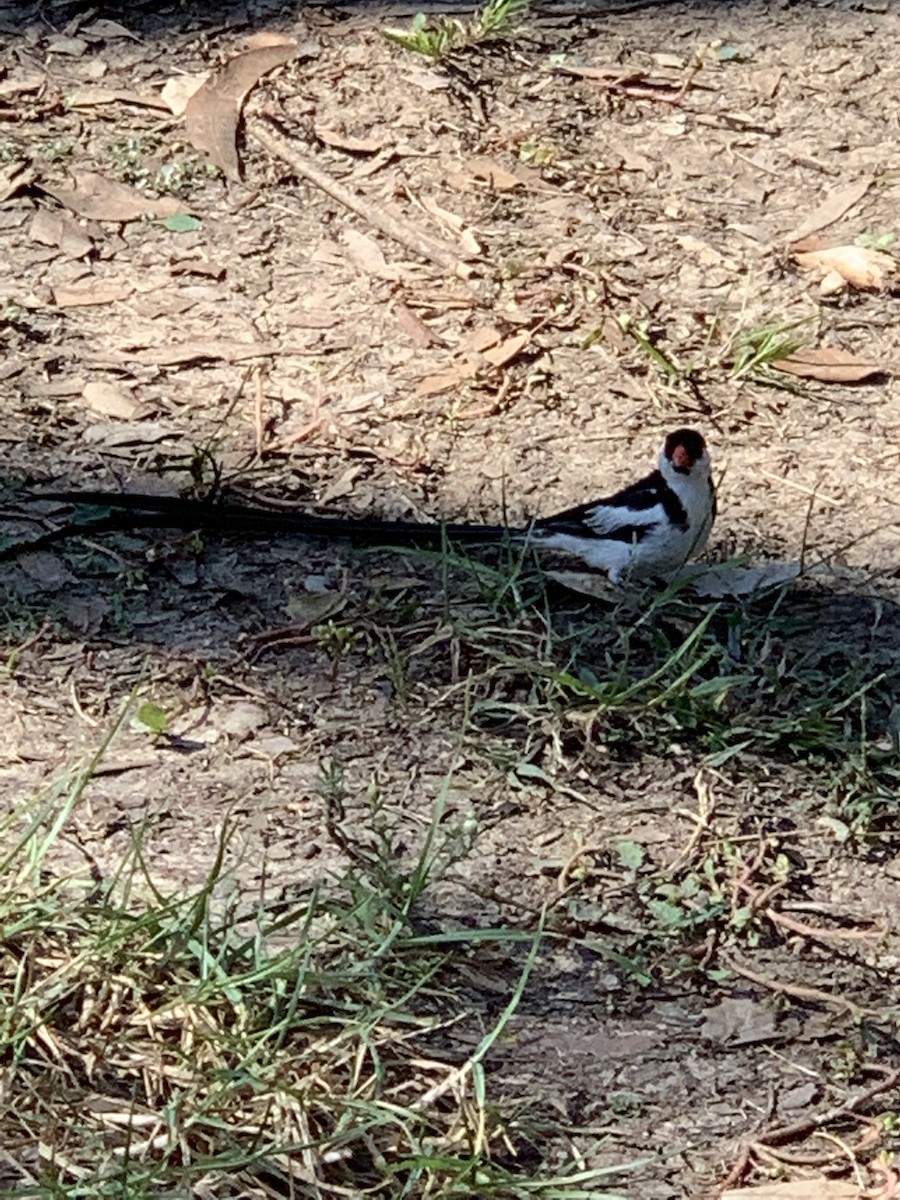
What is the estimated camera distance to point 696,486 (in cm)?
419

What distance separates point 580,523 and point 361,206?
5.39ft

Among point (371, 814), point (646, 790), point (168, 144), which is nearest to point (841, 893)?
point (646, 790)

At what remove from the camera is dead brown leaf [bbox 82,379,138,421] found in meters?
4.66

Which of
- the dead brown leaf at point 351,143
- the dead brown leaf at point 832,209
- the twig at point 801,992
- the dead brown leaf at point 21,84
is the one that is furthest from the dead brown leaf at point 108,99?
the twig at point 801,992

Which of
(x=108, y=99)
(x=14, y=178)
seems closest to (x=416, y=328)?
(x=14, y=178)

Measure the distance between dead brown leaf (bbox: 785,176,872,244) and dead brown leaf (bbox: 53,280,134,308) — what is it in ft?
6.37

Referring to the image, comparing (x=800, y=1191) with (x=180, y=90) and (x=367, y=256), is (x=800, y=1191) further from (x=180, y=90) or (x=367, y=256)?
(x=180, y=90)

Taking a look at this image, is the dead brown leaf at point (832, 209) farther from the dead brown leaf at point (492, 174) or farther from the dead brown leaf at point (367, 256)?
the dead brown leaf at point (367, 256)

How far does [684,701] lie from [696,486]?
2.12 ft

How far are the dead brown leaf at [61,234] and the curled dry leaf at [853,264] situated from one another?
2042 millimetres

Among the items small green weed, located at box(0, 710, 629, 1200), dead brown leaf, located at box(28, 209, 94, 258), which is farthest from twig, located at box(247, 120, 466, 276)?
small green weed, located at box(0, 710, 629, 1200)

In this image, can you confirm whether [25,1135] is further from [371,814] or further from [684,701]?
[684,701]

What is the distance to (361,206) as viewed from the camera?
5.36 meters

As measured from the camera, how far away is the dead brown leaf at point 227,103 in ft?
18.0
